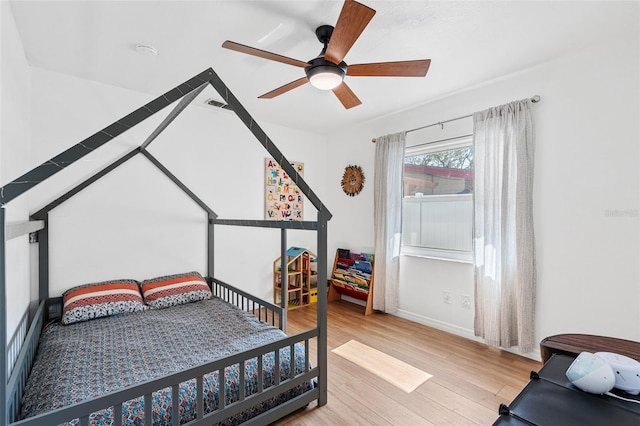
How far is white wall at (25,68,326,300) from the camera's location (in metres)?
2.57

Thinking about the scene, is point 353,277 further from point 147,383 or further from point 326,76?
point 147,383

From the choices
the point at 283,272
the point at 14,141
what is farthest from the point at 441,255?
the point at 14,141

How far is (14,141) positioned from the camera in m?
1.89

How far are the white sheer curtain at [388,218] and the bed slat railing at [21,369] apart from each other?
316 cm

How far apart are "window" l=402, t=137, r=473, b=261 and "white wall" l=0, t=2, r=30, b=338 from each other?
344 cm

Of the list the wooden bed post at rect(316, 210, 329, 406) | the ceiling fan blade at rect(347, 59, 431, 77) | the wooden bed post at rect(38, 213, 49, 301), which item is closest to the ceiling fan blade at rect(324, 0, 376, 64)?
the ceiling fan blade at rect(347, 59, 431, 77)

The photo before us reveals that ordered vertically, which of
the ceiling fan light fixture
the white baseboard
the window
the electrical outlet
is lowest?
the white baseboard

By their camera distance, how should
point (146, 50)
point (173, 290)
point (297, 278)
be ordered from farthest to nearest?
point (297, 278)
point (173, 290)
point (146, 50)

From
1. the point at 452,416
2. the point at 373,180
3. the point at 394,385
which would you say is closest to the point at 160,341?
the point at 394,385

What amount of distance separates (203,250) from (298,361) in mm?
1959

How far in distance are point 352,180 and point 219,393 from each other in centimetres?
324

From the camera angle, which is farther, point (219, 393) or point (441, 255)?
point (441, 255)

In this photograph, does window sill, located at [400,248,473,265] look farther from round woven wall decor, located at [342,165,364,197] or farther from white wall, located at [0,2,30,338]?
white wall, located at [0,2,30,338]

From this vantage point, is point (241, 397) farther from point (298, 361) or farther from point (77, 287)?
point (77, 287)
